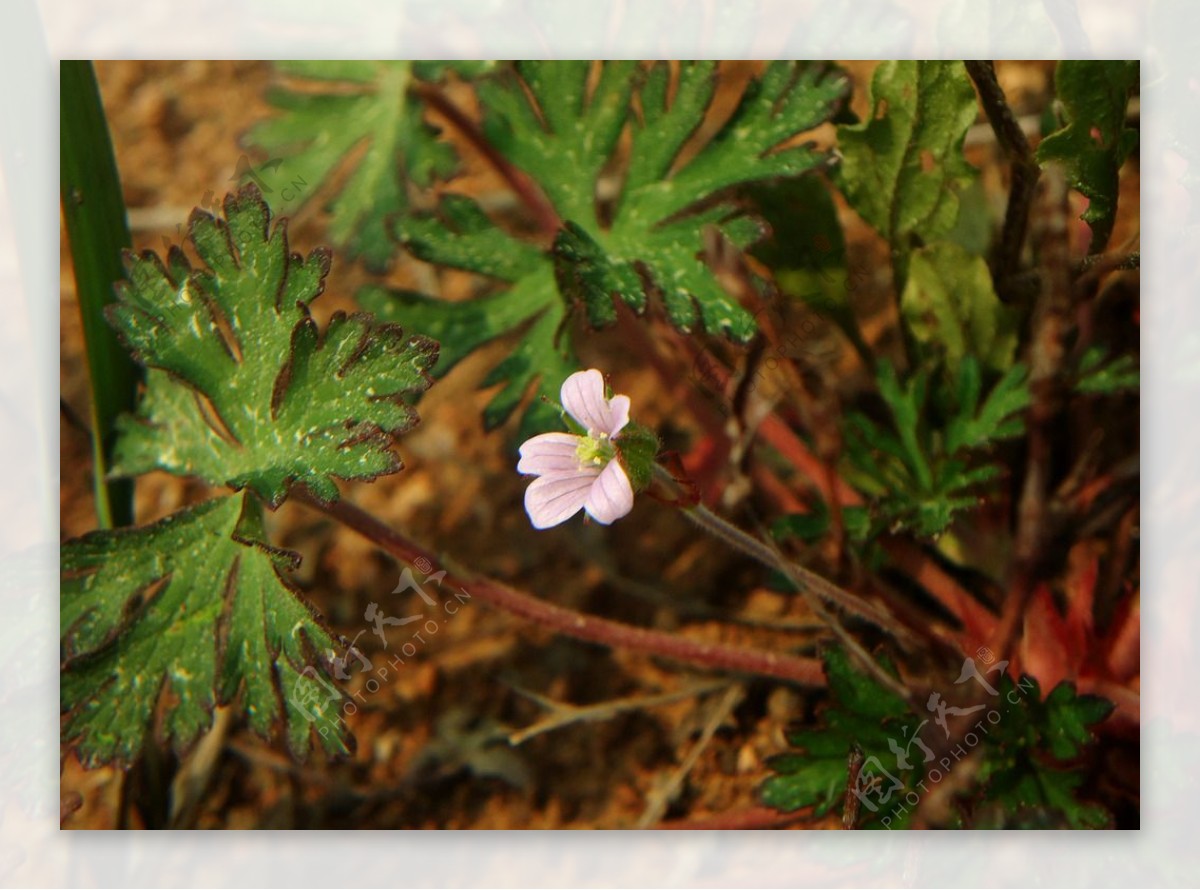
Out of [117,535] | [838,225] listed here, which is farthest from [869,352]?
[117,535]

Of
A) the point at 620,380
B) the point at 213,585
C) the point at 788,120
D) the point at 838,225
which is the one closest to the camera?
the point at 213,585

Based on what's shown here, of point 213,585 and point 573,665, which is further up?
point 213,585

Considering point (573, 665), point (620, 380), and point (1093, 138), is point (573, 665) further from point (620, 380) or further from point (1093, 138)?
point (1093, 138)

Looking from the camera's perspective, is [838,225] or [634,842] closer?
[634,842]

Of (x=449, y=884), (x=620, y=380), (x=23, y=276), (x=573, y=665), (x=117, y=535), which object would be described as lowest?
(x=449, y=884)

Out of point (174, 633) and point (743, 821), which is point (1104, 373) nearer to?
point (743, 821)

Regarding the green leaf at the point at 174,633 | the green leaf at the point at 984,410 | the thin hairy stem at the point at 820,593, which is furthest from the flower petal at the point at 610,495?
the green leaf at the point at 984,410

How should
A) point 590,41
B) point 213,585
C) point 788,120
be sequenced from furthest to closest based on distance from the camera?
point 590,41
point 788,120
point 213,585

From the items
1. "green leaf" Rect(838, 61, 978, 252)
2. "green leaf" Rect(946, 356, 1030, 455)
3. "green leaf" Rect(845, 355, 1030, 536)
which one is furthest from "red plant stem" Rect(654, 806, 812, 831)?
"green leaf" Rect(838, 61, 978, 252)

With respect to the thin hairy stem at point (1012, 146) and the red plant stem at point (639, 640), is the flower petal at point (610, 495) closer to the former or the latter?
the red plant stem at point (639, 640)
